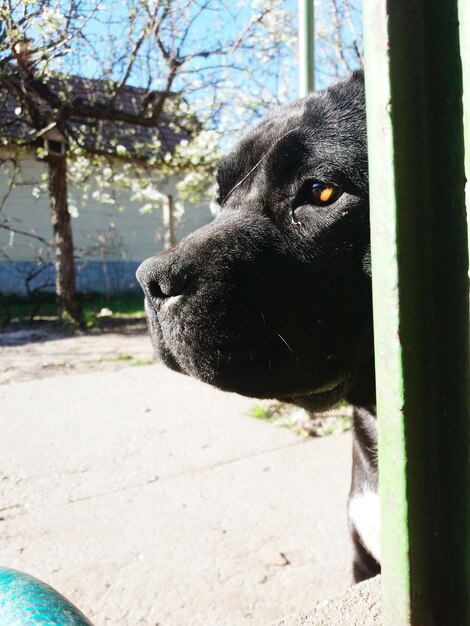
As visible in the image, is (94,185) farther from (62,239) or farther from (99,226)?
(99,226)

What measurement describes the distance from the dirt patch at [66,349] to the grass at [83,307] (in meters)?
0.39

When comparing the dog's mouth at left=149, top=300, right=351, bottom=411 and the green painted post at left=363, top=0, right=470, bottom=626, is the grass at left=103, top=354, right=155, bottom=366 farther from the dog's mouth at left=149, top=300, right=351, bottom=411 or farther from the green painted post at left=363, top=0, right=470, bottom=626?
the green painted post at left=363, top=0, right=470, bottom=626

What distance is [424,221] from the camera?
2.72 feet

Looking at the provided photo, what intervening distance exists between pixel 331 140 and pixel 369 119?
1.10 m

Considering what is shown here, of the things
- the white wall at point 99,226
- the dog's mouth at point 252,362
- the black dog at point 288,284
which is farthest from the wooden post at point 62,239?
the dog's mouth at point 252,362

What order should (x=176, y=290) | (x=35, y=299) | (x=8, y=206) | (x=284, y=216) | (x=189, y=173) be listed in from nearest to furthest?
1. (x=176, y=290)
2. (x=284, y=216)
3. (x=189, y=173)
4. (x=35, y=299)
5. (x=8, y=206)

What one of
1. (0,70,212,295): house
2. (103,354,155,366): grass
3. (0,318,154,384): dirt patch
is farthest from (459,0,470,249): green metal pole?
(103,354,155,366): grass

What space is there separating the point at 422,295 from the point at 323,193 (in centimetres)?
109

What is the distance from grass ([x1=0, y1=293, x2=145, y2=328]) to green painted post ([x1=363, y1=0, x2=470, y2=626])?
841cm

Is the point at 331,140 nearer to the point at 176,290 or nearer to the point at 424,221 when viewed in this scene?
the point at 176,290

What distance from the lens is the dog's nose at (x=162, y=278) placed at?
5.87 ft

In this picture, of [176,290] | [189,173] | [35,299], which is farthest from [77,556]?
[35,299]

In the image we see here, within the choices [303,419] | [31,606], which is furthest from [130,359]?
[31,606]

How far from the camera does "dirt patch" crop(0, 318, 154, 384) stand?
235 inches
